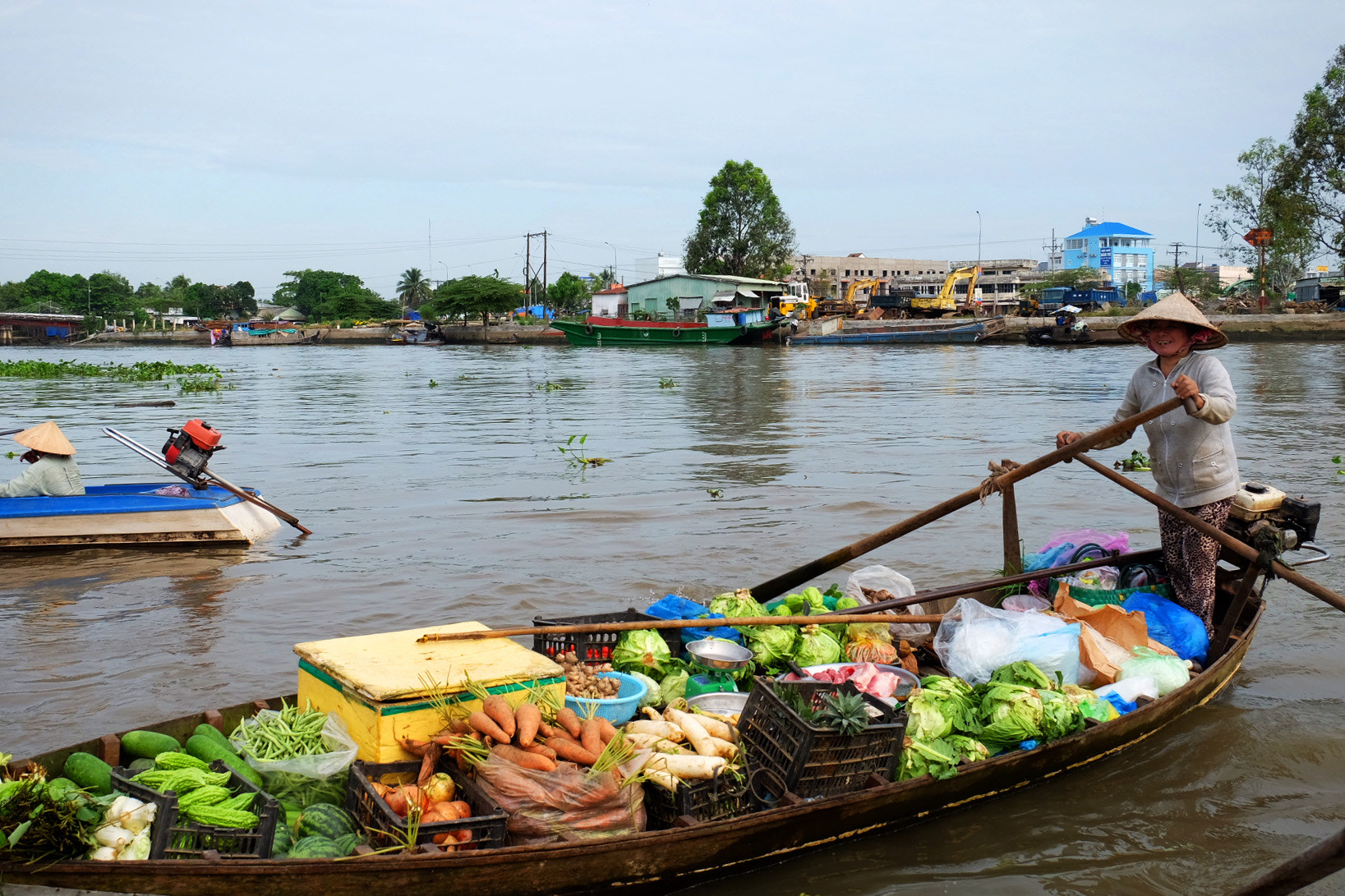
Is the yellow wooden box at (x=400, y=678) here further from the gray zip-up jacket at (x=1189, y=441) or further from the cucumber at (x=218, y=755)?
the gray zip-up jacket at (x=1189, y=441)

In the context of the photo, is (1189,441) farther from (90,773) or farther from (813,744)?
(90,773)

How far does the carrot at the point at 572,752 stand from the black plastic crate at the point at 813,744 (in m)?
0.66

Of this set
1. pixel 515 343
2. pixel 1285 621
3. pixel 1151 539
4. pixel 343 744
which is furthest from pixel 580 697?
pixel 515 343

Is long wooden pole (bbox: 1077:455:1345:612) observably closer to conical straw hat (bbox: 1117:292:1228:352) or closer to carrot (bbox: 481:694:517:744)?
conical straw hat (bbox: 1117:292:1228:352)

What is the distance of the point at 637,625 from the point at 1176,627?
2.87m

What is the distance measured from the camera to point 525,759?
3293 millimetres

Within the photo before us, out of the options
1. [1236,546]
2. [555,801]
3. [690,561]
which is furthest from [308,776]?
[690,561]

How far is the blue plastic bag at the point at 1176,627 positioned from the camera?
5133 mm

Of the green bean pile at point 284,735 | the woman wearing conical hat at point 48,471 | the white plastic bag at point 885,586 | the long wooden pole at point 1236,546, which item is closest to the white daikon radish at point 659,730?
the green bean pile at point 284,735

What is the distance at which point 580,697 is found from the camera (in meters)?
3.96

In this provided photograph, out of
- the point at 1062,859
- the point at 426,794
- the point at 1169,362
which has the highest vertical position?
the point at 1169,362

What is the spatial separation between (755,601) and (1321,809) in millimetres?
2704

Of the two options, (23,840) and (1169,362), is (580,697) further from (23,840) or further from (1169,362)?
(1169,362)

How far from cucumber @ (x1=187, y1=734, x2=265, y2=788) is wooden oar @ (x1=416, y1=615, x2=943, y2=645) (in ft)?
2.42
